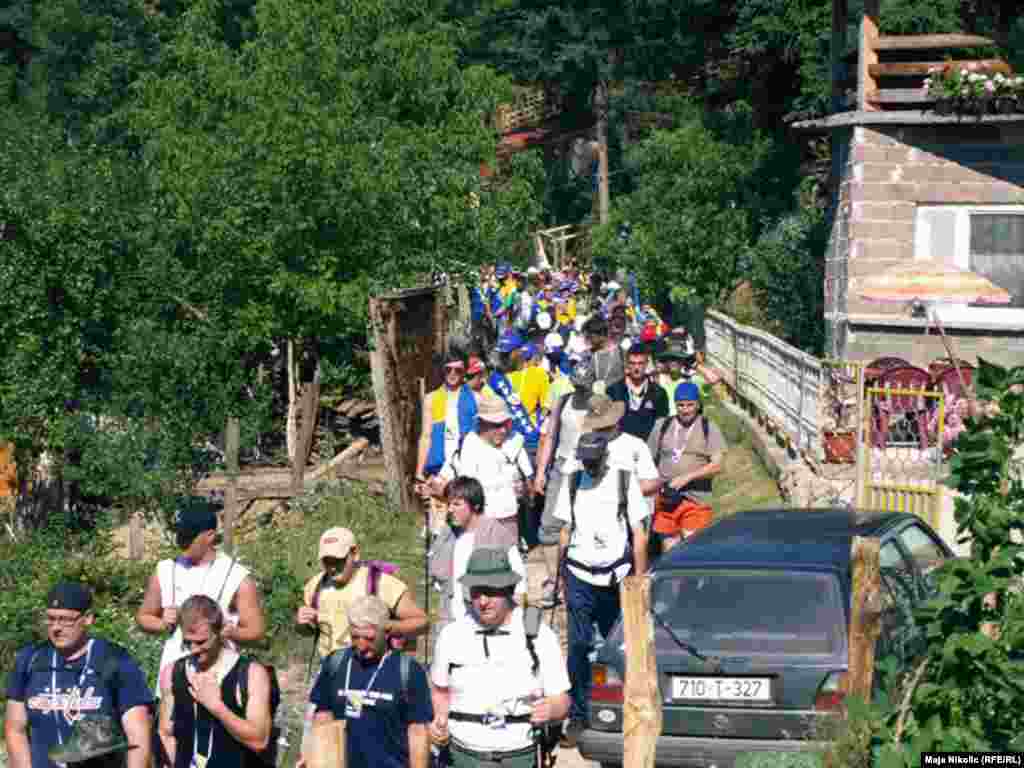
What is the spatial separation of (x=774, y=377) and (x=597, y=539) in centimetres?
1150

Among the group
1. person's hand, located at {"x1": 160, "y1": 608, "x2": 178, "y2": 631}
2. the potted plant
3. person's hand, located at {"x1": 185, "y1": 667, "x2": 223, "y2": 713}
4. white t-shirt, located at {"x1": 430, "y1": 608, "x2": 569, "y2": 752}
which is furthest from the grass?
person's hand, located at {"x1": 185, "y1": 667, "x2": 223, "y2": 713}

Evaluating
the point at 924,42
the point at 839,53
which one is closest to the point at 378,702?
the point at 924,42

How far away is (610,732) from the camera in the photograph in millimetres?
9016

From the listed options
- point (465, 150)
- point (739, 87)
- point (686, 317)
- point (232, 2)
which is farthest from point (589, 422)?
point (232, 2)

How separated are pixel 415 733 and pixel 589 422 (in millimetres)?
3635

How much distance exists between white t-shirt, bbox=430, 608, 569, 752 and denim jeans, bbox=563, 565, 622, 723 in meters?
2.77

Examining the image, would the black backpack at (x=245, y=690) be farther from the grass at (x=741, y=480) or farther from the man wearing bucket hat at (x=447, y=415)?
the grass at (x=741, y=480)

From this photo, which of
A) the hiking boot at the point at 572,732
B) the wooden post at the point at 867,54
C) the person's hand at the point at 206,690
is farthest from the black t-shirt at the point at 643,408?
the wooden post at the point at 867,54

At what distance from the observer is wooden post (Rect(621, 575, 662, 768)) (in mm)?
7219

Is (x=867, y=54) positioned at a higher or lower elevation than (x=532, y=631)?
higher

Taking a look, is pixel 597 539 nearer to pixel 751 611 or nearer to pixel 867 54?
pixel 751 611

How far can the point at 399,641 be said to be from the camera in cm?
823

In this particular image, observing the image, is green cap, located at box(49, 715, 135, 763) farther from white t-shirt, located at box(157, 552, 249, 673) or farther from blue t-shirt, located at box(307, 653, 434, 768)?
white t-shirt, located at box(157, 552, 249, 673)

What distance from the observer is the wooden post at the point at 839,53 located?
23.2 meters
